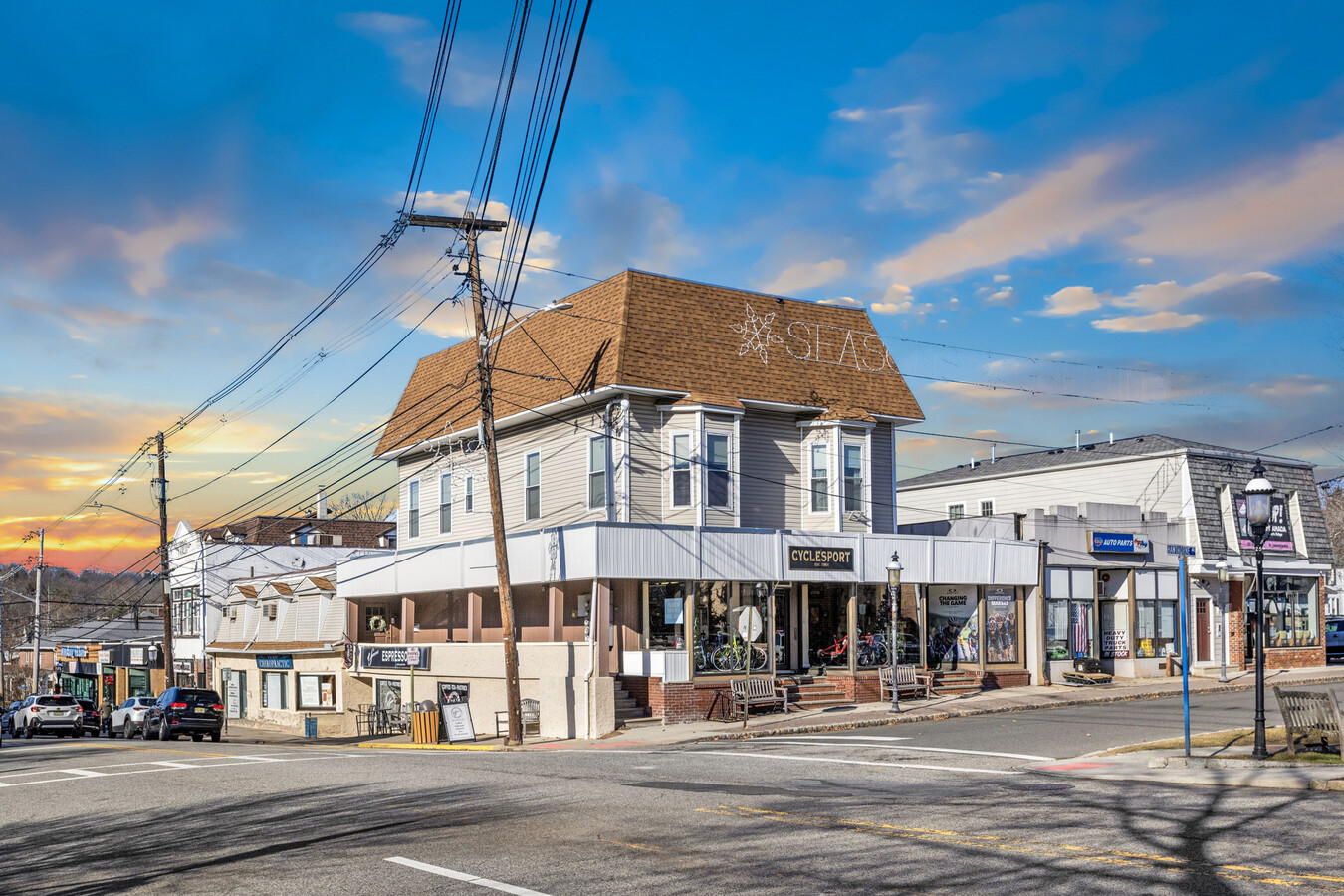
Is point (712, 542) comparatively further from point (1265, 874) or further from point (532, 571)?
point (1265, 874)

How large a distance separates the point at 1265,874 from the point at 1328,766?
787cm

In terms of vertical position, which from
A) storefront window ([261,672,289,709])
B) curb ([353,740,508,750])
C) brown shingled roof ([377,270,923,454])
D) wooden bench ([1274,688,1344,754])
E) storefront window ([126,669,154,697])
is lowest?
storefront window ([126,669,154,697])

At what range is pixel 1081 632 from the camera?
3853 centimetres

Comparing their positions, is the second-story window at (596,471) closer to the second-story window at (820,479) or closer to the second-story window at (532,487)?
the second-story window at (532,487)

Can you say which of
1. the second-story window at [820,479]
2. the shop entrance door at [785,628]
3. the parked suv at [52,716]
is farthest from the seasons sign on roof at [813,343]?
the parked suv at [52,716]

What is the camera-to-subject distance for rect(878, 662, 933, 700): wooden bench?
32.4m

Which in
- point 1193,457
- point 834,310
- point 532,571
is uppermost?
point 834,310

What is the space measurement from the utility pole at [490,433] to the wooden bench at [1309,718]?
55.9 feet

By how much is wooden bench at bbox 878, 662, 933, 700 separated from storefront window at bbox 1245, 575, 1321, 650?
18.7 metres

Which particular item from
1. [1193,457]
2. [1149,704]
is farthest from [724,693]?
[1193,457]

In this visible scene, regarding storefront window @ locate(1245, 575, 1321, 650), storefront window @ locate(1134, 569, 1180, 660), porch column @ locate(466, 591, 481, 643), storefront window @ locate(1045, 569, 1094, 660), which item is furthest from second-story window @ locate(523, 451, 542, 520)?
storefront window @ locate(1245, 575, 1321, 650)

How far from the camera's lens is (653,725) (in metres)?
29.1

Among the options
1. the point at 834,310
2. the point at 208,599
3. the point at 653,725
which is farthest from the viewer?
the point at 208,599

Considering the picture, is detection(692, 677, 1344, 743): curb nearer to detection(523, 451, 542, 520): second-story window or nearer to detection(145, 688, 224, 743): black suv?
detection(523, 451, 542, 520): second-story window
